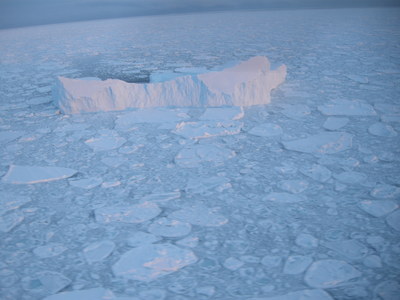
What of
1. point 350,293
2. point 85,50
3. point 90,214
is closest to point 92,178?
point 90,214

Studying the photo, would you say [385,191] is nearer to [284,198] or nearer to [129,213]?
[284,198]

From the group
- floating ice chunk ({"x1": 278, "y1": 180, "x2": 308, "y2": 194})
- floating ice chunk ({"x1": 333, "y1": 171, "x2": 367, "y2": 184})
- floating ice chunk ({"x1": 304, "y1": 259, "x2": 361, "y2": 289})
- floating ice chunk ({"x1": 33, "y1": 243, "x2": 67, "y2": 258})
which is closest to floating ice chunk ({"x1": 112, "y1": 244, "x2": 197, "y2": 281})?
floating ice chunk ({"x1": 33, "y1": 243, "x2": 67, "y2": 258})

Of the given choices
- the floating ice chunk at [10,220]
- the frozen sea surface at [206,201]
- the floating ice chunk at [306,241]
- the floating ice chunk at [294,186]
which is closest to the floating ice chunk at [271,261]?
the frozen sea surface at [206,201]

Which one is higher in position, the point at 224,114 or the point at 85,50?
the point at 85,50

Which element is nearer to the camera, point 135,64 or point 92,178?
point 92,178

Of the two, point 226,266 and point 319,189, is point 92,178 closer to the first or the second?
point 226,266

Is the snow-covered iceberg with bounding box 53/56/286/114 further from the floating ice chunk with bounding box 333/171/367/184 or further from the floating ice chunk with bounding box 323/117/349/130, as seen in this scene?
the floating ice chunk with bounding box 333/171/367/184
